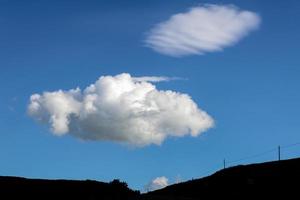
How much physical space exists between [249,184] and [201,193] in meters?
9.11

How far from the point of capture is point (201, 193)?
82625 mm

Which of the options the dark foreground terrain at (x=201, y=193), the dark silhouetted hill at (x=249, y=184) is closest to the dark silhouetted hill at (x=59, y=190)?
the dark foreground terrain at (x=201, y=193)

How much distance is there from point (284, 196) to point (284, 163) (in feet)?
34.3

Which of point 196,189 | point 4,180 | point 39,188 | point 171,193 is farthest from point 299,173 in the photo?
point 4,180

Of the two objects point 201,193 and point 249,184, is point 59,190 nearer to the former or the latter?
point 201,193

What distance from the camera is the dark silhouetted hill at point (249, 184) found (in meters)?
71.2

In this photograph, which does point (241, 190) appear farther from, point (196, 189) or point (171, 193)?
point (171, 193)

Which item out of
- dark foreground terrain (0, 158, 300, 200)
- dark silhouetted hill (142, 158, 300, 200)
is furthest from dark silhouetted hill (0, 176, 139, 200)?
dark silhouetted hill (142, 158, 300, 200)

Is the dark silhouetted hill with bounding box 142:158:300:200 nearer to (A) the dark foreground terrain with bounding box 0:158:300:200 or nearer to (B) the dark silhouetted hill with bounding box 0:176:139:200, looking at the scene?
(A) the dark foreground terrain with bounding box 0:158:300:200

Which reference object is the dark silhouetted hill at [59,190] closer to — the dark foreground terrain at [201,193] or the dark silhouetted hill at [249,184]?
the dark foreground terrain at [201,193]

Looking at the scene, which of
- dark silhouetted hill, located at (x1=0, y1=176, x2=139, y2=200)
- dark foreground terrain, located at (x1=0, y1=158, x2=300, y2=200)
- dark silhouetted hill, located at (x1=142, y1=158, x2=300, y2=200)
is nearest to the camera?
dark foreground terrain, located at (x1=0, y1=158, x2=300, y2=200)

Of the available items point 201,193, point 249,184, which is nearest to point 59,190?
point 201,193

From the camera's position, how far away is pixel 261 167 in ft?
268

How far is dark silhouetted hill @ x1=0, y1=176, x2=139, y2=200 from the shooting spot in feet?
233
